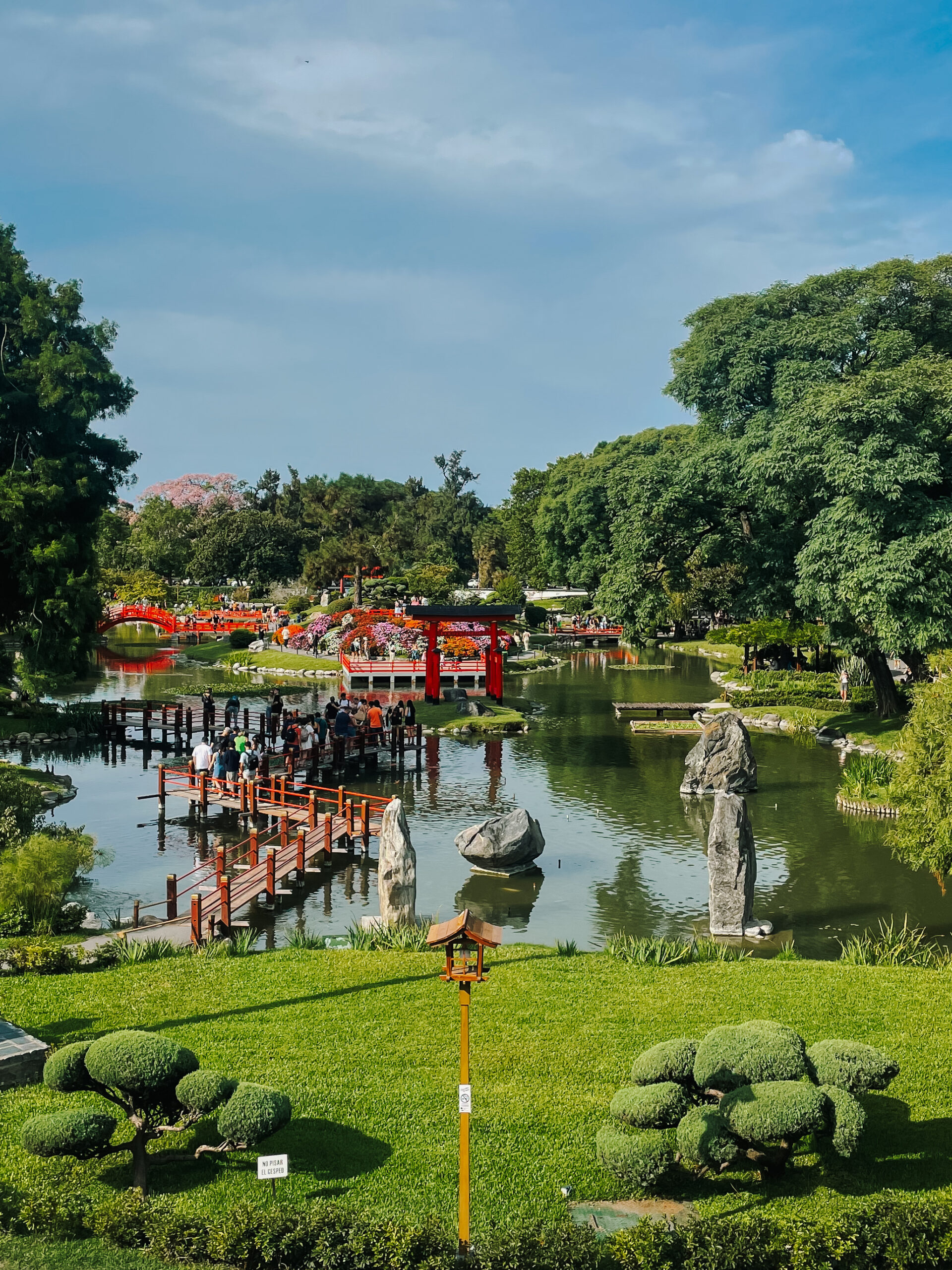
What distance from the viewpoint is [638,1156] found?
26.7 ft

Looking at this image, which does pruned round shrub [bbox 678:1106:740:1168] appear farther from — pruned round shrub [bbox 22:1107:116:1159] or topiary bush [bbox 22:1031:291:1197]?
pruned round shrub [bbox 22:1107:116:1159]

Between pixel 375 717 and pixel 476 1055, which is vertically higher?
pixel 375 717

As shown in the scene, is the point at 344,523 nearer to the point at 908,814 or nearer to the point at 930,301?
the point at 930,301

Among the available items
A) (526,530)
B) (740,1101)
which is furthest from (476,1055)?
(526,530)

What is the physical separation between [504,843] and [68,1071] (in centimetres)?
1264

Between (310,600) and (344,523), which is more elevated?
(344,523)

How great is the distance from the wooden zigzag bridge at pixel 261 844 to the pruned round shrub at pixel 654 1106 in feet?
27.5

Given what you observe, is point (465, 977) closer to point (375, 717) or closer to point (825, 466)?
point (825, 466)

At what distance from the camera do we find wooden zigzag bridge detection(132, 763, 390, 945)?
16.5 meters

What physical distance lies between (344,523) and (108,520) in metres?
33.3

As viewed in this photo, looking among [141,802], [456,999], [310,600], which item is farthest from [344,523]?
[456,999]

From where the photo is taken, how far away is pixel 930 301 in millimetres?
33281

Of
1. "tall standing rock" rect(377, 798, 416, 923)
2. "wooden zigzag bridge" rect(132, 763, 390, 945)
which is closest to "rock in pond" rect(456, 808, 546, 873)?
"wooden zigzag bridge" rect(132, 763, 390, 945)

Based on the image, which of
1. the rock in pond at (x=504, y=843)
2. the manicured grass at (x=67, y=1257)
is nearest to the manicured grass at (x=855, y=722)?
the rock in pond at (x=504, y=843)
